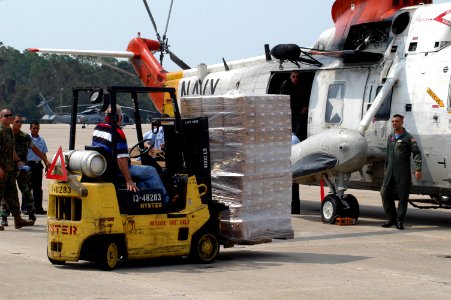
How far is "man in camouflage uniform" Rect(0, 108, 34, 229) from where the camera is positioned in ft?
48.5

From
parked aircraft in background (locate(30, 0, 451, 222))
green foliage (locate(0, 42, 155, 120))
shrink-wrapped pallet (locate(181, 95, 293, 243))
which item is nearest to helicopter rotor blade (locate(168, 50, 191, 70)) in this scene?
parked aircraft in background (locate(30, 0, 451, 222))

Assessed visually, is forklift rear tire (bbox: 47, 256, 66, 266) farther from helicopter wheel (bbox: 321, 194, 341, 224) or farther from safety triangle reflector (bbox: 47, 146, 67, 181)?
helicopter wheel (bbox: 321, 194, 341, 224)

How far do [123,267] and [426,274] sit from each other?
3387 mm

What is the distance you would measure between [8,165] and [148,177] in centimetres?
423

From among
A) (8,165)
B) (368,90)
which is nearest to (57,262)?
(8,165)

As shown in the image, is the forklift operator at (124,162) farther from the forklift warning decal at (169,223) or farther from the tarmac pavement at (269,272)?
the tarmac pavement at (269,272)

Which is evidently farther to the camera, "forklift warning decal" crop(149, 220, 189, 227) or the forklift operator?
"forklift warning decal" crop(149, 220, 189, 227)

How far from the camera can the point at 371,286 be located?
1014 centimetres

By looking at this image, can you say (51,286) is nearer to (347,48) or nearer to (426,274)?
(426,274)

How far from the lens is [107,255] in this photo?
424 inches

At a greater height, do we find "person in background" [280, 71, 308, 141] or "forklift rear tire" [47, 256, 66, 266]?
"person in background" [280, 71, 308, 141]

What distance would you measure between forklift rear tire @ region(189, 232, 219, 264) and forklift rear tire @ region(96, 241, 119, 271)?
1.06m

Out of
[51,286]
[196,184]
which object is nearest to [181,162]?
[196,184]

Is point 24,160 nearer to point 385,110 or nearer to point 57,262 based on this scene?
point 57,262
